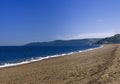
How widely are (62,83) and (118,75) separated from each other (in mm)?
2688

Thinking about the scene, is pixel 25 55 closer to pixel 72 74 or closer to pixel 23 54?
pixel 23 54

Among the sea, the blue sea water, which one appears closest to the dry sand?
the sea

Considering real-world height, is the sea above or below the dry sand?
below

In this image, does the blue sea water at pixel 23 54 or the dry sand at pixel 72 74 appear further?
the blue sea water at pixel 23 54

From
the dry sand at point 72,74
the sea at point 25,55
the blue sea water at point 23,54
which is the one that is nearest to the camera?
the dry sand at point 72,74

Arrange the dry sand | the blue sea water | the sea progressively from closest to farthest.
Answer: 1. the dry sand
2. the sea
3. the blue sea water

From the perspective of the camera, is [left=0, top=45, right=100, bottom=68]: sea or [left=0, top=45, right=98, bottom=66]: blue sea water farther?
[left=0, top=45, right=98, bottom=66]: blue sea water

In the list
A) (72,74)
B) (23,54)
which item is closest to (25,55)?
(23,54)

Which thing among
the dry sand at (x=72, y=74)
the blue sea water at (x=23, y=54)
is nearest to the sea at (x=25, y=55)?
the blue sea water at (x=23, y=54)

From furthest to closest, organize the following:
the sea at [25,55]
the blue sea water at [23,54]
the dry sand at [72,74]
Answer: the blue sea water at [23,54]
the sea at [25,55]
the dry sand at [72,74]

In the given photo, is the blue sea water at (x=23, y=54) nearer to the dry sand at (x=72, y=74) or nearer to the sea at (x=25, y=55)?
the sea at (x=25, y=55)

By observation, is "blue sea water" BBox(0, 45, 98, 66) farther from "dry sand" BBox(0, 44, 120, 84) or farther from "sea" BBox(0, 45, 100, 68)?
"dry sand" BBox(0, 44, 120, 84)

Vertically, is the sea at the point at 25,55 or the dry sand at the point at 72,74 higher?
the dry sand at the point at 72,74

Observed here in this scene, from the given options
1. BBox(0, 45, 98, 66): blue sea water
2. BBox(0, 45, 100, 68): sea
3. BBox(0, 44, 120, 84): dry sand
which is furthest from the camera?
BBox(0, 45, 98, 66): blue sea water
